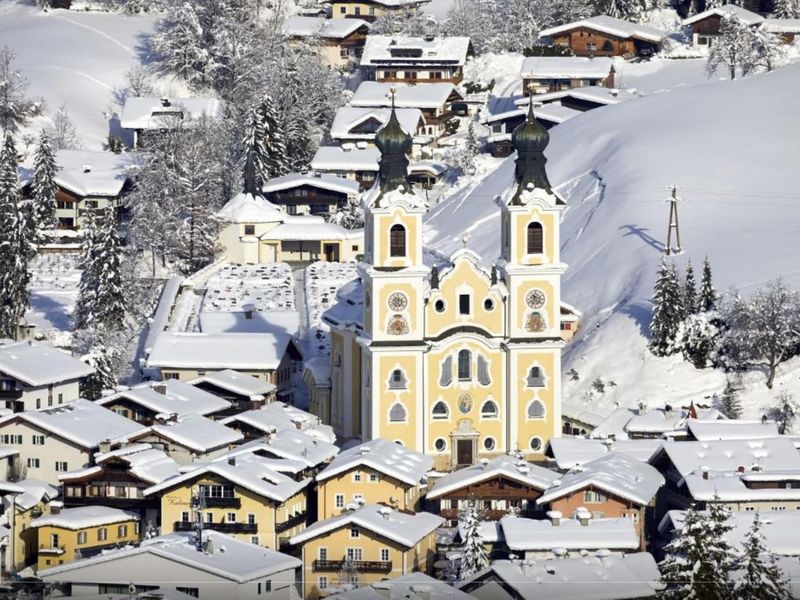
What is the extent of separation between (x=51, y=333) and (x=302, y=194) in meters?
21.4

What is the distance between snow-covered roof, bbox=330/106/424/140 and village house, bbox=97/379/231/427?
1664 inches

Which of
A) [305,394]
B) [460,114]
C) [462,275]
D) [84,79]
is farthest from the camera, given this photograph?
[84,79]

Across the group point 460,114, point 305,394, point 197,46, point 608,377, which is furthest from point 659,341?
point 197,46

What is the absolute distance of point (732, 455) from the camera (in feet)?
294

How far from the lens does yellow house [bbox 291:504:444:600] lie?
8175 cm

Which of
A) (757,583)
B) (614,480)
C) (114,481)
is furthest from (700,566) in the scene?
(114,481)

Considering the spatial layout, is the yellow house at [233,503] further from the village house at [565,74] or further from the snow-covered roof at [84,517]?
the village house at [565,74]

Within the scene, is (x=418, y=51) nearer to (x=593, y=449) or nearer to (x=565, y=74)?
(x=565, y=74)

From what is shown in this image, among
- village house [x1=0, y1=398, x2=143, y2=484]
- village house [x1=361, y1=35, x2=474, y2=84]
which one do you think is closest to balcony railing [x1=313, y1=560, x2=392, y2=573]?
village house [x1=0, y1=398, x2=143, y2=484]

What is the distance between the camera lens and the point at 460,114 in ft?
486

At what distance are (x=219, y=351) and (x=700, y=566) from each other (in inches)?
1641

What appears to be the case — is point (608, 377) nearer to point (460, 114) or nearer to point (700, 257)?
point (700, 257)

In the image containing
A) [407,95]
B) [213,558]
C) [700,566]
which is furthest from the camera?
[407,95]

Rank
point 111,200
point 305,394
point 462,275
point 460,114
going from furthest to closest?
point 460,114
point 111,200
point 305,394
point 462,275
